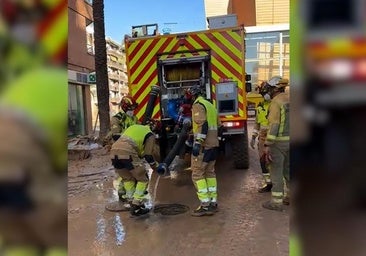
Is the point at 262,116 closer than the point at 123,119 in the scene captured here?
No

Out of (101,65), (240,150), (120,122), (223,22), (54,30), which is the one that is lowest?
(240,150)

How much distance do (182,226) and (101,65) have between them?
22.9ft

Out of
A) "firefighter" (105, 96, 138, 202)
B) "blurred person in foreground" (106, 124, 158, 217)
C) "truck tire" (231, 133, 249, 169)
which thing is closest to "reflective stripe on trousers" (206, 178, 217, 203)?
"blurred person in foreground" (106, 124, 158, 217)

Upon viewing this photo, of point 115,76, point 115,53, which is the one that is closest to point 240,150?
point 115,76

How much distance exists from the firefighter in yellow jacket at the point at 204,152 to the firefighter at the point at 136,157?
1.73 feet

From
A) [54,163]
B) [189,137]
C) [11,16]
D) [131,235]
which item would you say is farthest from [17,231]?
[189,137]

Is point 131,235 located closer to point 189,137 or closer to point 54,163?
point 189,137

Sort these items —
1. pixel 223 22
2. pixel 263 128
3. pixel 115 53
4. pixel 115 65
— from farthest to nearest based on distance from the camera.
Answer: pixel 115 65 → pixel 115 53 → pixel 223 22 → pixel 263 128

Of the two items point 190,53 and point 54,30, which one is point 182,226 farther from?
point 54,30

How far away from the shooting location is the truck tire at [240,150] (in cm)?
675

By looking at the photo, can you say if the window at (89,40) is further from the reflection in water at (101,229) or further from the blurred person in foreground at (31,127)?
the blurred person in foreground at (31,127)

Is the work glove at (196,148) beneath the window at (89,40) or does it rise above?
beneath

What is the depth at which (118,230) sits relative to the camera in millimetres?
4305

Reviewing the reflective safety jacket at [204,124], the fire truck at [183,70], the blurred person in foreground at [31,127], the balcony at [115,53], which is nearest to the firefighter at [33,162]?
the blurred person in foreground at [31,127]
